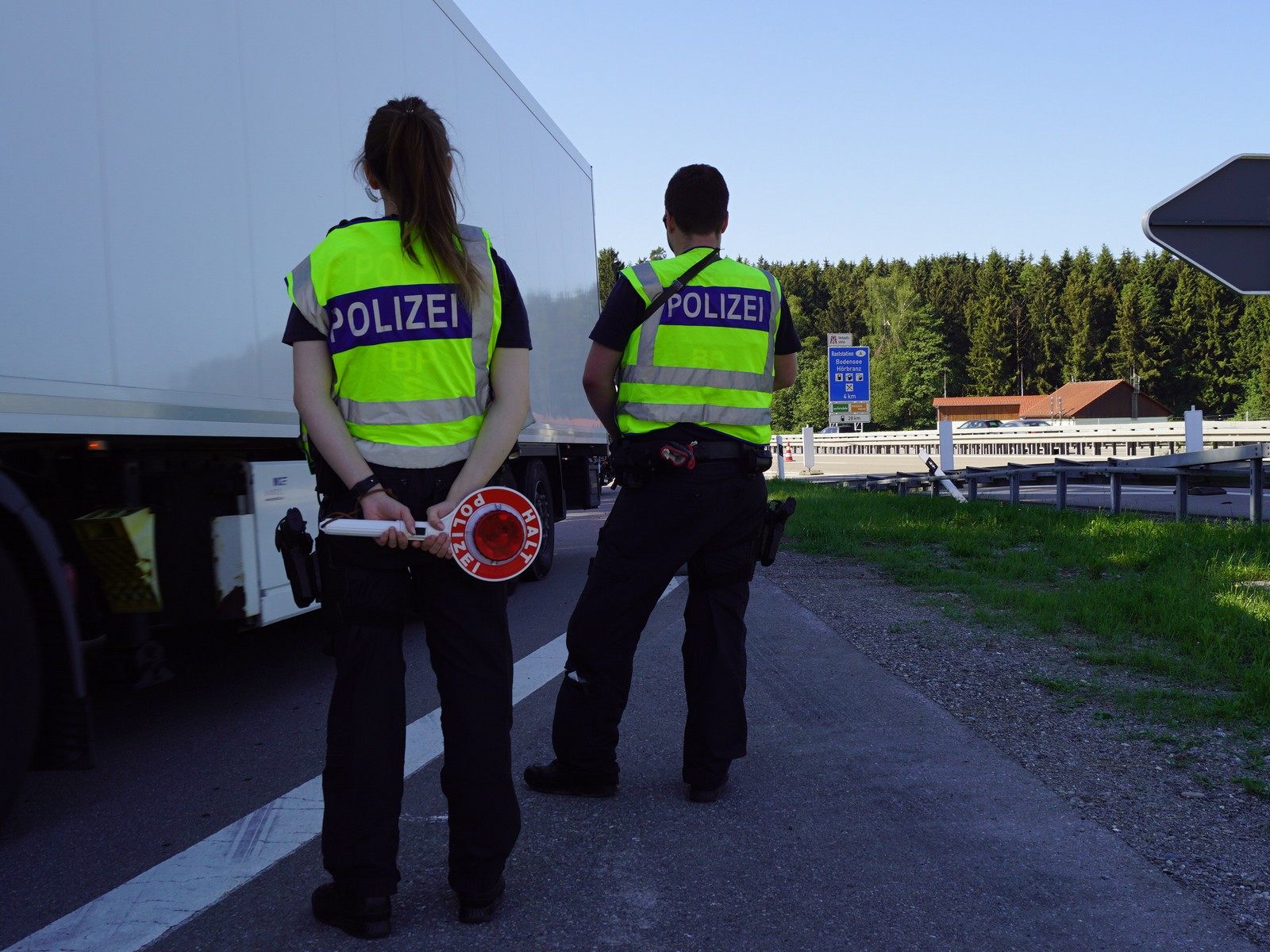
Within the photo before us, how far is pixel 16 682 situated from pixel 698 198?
91.3 inches

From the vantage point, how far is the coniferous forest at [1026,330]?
97.3m

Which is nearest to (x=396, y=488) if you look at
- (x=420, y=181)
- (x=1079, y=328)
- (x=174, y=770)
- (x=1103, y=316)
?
(x=420, y=181)

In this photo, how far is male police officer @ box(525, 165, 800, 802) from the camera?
3.42 metres

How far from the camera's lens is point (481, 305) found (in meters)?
2.67

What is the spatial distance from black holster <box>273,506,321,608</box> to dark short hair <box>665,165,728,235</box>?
1.55 meters

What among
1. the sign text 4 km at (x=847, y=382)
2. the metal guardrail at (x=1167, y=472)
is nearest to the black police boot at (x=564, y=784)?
the metal guardrail at (x=1167, y=472)

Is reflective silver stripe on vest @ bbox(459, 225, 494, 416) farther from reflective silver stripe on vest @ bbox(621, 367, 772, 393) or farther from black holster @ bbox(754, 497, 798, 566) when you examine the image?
black holster @ bbox(754, 497, 798, 566)

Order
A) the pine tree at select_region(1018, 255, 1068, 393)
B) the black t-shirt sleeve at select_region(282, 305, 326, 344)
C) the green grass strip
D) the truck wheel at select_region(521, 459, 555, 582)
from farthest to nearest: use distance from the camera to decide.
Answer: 1. the pine tree at select_region(1018, 255, 1068, 393)
2. the truck wheel at select_region(521, 459, 555, 582)
3. the green grass strip
4. the black t-shirt sleeve at select_region(282, 305, 326, 344)

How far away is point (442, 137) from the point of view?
2.63 meters

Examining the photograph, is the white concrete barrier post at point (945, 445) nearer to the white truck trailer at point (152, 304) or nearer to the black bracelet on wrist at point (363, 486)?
the white truck trailer at point (152, 304)

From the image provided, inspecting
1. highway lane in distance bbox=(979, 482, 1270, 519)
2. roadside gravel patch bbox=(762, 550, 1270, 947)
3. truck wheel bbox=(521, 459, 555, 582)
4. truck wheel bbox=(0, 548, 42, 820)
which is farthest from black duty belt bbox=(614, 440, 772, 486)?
highway lane in distance bbox=(979, 482, 1270, 519)

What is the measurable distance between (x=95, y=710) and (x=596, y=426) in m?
6.34

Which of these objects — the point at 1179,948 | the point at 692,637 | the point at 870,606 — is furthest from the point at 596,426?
the point at 1179,948

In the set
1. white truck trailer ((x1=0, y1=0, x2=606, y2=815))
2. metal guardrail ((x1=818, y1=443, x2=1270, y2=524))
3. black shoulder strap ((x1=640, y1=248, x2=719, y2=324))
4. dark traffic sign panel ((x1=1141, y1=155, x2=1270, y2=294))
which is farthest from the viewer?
metal guardrail ((x1=818, y1=443, x2=1270, y2=524))
